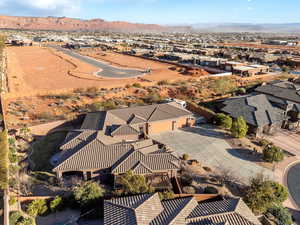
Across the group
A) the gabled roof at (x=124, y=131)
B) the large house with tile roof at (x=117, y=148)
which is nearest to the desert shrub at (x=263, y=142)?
the large house with tile roof at (x=117, y=148)

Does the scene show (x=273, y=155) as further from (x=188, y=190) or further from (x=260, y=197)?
(x=188, y=190)

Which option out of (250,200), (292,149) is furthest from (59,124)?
(292,149)

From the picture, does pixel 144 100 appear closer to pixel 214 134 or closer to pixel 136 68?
pixel 214 134

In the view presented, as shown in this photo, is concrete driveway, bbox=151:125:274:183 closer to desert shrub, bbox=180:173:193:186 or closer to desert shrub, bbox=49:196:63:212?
desert shrub, bbox=180:173:193:186

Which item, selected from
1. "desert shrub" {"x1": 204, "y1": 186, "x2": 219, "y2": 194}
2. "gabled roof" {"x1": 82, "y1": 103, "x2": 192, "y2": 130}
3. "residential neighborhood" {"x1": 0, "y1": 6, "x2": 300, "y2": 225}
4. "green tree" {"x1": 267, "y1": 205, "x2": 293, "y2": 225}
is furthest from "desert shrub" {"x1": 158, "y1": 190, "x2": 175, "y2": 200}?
"gabled roof" {"x1": 82, "y1": 103, "x2": 192, "y2": 130}

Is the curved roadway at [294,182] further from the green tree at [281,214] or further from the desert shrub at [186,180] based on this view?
the desert shrub at [186,180]
